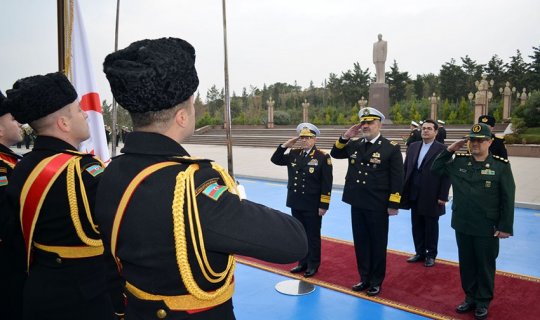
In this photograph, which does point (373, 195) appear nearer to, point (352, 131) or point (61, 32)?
point (352, 131)

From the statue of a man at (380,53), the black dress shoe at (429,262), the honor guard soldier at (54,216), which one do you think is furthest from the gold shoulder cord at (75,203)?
the statue of a man at (380,53)

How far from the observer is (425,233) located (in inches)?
185

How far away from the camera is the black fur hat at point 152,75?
1043mm

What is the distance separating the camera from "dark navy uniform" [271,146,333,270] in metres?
4.37

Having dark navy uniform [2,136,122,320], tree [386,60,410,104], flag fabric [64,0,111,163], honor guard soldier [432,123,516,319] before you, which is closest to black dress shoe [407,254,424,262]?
honor guard soldier [432,123,516,319]

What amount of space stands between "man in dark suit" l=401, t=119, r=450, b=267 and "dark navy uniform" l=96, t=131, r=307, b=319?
3969 mm

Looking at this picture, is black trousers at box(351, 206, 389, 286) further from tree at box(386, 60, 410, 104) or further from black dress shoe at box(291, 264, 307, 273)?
tree at box(386, 60, 410, 104)

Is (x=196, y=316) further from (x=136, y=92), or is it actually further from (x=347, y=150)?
(x=347, y=150)

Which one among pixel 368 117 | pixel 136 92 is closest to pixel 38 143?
pixel 136 92

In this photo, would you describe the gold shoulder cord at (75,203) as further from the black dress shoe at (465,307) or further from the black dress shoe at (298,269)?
the black dress shoe at (465,307)

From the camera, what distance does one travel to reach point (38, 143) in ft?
6.13

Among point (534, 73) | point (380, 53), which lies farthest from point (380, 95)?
point (534, 73)

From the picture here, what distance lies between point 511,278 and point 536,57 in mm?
38245

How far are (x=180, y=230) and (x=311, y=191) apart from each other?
11.1 feet
